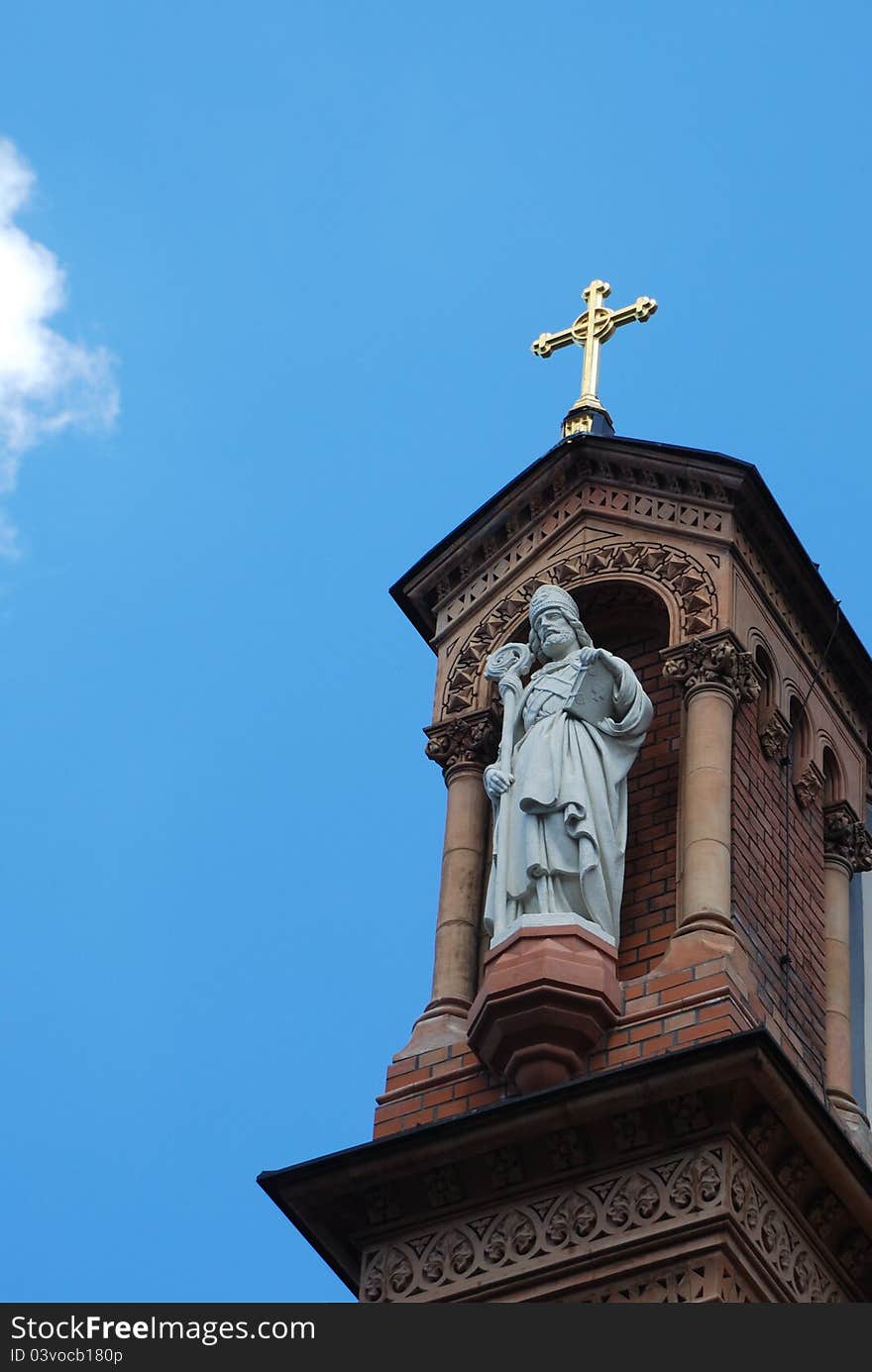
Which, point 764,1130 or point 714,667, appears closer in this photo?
point 764,1130

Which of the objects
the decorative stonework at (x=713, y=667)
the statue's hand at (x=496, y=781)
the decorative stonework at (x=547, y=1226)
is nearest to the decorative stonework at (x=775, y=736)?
the decorative stonework at (x=713, y=667)

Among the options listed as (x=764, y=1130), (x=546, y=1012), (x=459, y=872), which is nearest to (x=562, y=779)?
(x=459, y=872)

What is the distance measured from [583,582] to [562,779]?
2.59m

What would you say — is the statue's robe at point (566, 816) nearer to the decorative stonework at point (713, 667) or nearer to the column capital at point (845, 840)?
the decorative stonework at point (713, 667)

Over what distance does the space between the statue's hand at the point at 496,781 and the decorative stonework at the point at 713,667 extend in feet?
4.93

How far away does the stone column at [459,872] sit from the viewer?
824 inches

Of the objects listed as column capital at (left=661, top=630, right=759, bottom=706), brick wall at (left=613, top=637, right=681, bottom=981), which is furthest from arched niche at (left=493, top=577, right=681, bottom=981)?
column capital at (left=661, top=630, right=759, bottom=706)

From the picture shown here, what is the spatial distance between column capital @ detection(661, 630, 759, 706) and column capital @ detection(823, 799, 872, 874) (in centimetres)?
136

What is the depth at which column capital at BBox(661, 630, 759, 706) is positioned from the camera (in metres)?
21.7

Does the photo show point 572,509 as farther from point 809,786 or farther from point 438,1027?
point 438,1027

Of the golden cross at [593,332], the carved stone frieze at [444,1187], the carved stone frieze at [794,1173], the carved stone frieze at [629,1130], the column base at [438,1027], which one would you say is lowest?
the carved stone frieze at [794,1173]

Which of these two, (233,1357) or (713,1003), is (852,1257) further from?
(233,1357)

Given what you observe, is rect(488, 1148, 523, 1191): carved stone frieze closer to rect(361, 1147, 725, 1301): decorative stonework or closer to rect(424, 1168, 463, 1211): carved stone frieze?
rect(361, 1147, 725, 1301): decorative stonework

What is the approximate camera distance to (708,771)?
21.1m
